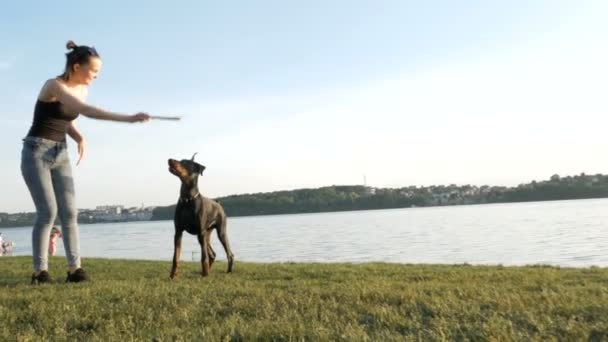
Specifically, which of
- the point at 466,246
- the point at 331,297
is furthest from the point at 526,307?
the point at 466,246

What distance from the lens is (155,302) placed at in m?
5.00

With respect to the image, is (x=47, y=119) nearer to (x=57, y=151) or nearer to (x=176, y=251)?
(x=57, y=151)

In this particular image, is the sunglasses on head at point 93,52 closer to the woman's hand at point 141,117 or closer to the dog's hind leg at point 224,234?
the woman's hand at point 141,117

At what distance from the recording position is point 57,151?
6.46 m

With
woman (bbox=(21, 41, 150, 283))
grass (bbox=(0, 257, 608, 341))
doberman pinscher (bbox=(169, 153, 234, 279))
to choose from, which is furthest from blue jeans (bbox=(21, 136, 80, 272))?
doberman pinscher (bbox=(169, 153, 234, 279))

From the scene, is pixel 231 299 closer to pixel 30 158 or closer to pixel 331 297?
pixel 331 297

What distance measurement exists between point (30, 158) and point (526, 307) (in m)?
5.22

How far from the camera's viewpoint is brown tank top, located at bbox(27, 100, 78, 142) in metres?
6.37

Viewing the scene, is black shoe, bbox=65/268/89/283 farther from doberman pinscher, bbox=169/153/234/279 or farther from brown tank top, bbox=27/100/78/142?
brown tank top, bbox=27/100/78/142

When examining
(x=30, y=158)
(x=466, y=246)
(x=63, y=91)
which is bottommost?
(x=466, y=246)

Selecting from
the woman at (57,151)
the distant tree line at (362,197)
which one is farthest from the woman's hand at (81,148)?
the distant tree line at (362,197)

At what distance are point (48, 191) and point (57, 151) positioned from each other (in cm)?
47

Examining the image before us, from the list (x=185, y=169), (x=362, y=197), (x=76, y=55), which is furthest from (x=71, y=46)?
(x=362, y=197)

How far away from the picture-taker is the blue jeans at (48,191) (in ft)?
20.6
